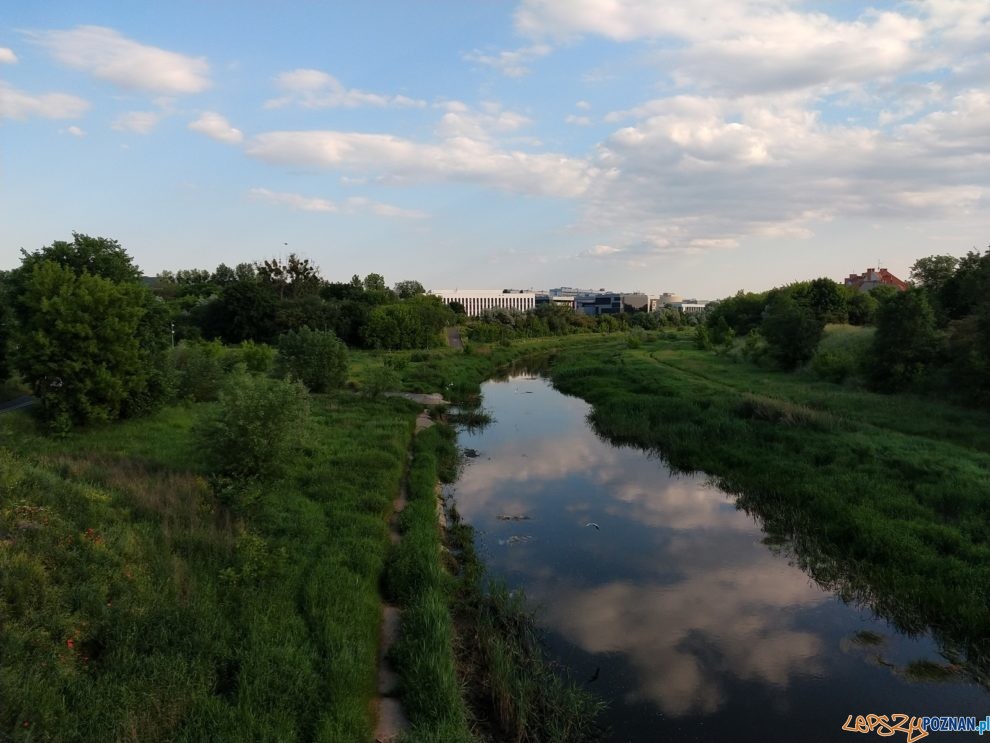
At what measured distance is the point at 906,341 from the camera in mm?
26219

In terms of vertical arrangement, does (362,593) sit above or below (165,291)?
below

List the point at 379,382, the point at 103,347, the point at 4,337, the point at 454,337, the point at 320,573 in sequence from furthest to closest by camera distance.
A: the point at 454,337
the point at 379,382
the point at 4,337
the point at 103,347
the point at 320,573

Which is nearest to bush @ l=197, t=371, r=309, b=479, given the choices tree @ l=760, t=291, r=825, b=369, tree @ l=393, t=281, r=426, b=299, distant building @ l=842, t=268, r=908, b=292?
tree @ l=760, t=291, r=825, b=369

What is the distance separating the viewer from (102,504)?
10.7m

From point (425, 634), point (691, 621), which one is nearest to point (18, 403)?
point (425, 634)

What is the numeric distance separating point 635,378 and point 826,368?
9791 mm

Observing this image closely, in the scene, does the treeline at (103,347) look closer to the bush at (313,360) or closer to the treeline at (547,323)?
the bush at (313,360)

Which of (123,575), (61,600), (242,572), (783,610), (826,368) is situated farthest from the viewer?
(826,368)

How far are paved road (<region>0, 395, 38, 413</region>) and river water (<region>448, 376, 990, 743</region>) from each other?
14.8m

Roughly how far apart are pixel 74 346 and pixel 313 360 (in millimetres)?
11709

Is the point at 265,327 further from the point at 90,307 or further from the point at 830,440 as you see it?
the point at 830,440

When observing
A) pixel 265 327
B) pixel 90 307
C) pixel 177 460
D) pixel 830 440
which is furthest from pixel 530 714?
pixel 265 327

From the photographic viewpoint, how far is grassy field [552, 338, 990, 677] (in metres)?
10.0

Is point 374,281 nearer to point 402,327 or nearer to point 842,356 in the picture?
point 402,327
